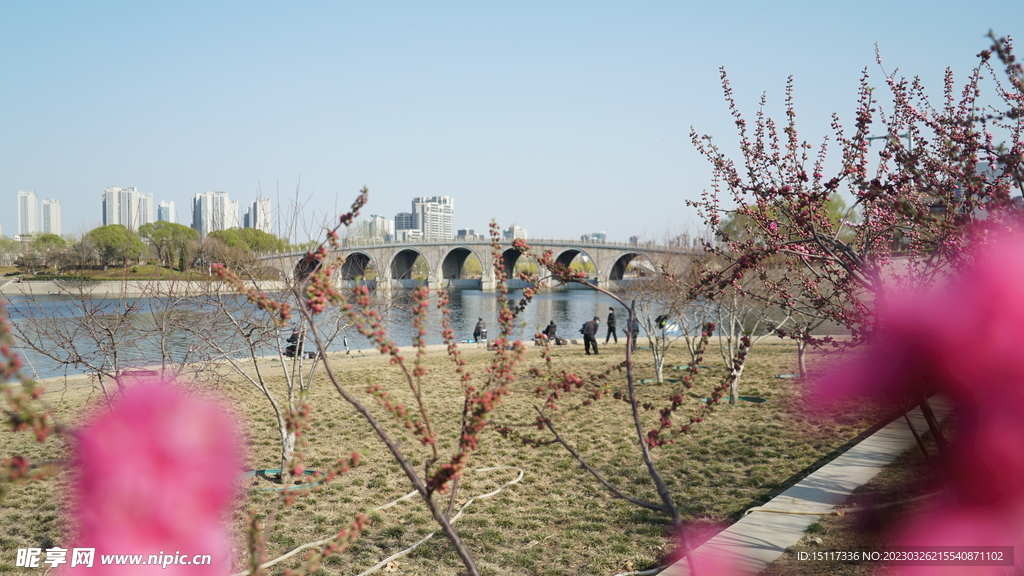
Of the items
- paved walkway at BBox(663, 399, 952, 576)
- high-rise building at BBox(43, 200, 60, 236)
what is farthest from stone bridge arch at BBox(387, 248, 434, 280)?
high-rise building at BBox(43, 200, 60, 236)

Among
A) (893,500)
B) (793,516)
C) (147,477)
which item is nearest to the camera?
(147,477)

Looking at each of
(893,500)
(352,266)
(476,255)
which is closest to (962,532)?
(893,500)

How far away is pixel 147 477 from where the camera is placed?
Result: 1.44ft

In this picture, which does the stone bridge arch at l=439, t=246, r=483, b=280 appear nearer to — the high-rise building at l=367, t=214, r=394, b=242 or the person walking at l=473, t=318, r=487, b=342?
the high-rise building at l=367, t=214, r=394, b=242

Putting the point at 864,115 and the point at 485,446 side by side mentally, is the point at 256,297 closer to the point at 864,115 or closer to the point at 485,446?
the point at 864,115

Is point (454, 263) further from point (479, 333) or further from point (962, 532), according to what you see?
point (962, 532)

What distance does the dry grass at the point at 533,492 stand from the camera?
18.7 ft

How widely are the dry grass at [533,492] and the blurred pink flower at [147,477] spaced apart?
342 cm

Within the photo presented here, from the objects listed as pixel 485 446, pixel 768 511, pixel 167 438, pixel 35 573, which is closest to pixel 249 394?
pixel 485 446

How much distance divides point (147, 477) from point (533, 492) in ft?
23.9

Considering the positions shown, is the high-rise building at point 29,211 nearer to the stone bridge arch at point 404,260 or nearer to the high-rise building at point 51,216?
the high-rise building at point 51,216

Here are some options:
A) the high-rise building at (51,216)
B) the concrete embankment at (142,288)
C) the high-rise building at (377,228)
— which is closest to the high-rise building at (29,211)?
the high-rise building at (51,216)

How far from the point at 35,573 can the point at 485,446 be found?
543 centimetres

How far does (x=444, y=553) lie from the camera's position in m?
5.77
